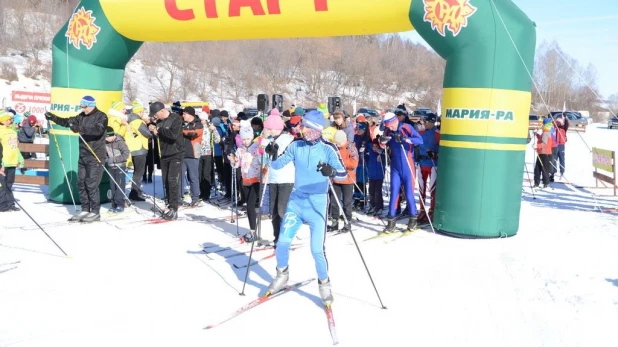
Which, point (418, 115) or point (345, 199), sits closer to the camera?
point (345, 199)

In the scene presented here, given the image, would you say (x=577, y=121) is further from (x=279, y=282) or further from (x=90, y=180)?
(x=279, y=282)

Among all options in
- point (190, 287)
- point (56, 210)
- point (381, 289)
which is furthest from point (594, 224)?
point (56, 210)

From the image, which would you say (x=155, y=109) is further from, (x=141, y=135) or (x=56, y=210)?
(x=56, y=210)

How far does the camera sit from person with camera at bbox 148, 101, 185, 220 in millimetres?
8289

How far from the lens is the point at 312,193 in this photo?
4.94 meters

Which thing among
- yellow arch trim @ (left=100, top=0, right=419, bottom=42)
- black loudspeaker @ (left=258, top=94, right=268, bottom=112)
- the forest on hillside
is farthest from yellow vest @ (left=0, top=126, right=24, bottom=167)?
the forest on hillside

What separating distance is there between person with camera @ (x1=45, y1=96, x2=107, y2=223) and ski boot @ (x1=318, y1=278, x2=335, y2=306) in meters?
5.02

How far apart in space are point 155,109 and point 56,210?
2.85 m

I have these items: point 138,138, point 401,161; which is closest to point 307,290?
point 401,161

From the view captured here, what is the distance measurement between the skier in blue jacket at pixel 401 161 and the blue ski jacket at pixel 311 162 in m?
2.98

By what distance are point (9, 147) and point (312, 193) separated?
265 inches

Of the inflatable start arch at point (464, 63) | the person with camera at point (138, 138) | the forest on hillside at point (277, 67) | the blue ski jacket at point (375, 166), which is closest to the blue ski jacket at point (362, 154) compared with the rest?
the blue ski jacket at point (375, 166)

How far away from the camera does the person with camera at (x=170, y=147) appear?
829cm

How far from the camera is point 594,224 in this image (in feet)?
28.5
